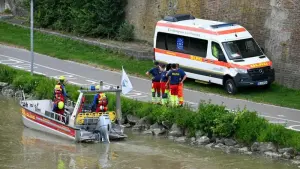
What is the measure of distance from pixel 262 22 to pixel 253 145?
31.1 ft

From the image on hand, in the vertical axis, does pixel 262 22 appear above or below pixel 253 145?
above

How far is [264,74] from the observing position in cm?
3198

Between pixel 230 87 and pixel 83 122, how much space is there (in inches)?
277

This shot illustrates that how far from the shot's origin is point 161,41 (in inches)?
1362

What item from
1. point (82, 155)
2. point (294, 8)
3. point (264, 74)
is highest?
point (294, 8)

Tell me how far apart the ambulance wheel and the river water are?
5.07m

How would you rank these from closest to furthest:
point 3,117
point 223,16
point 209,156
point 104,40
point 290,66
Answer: point 209,156 < point 3,117 < point 290,66 < point 223,16 < point 104,40

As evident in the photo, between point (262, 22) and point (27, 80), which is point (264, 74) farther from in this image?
point (27, 80)

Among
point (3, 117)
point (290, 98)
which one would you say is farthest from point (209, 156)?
point (3, 117)

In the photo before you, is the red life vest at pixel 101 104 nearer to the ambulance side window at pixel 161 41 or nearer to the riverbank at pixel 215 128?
the riverbank at pixel 215 128

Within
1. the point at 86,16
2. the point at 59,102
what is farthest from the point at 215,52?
the point at 86,16

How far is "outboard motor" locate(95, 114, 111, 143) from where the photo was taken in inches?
1051

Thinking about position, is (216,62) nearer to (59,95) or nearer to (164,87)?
(164,87)

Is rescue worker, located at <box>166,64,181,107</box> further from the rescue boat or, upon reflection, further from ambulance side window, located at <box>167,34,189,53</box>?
ambulance side window, located at <box>167,34,189,53</box>
